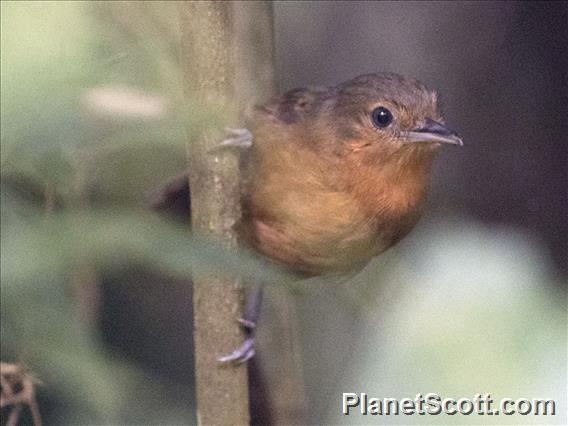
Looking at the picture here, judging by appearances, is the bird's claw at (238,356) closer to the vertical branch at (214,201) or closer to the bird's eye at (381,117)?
the vertical branch at (214,201)

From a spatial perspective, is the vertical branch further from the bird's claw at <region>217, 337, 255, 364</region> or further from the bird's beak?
the bird's beak

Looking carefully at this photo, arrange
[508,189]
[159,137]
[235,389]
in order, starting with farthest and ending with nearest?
[508,189]
[235,389]
[159,137]

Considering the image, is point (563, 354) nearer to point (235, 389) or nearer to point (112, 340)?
point (235, 389)

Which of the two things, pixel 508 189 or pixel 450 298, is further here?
pixel 508 189

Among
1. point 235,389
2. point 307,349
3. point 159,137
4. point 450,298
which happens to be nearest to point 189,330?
point 307,349

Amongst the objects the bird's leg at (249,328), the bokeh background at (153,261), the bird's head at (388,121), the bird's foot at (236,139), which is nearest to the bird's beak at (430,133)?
the bird's head at (388,121)

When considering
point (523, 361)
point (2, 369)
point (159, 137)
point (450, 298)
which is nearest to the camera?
point (523, 361)

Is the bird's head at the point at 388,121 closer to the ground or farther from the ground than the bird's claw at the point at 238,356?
farther from the ground
